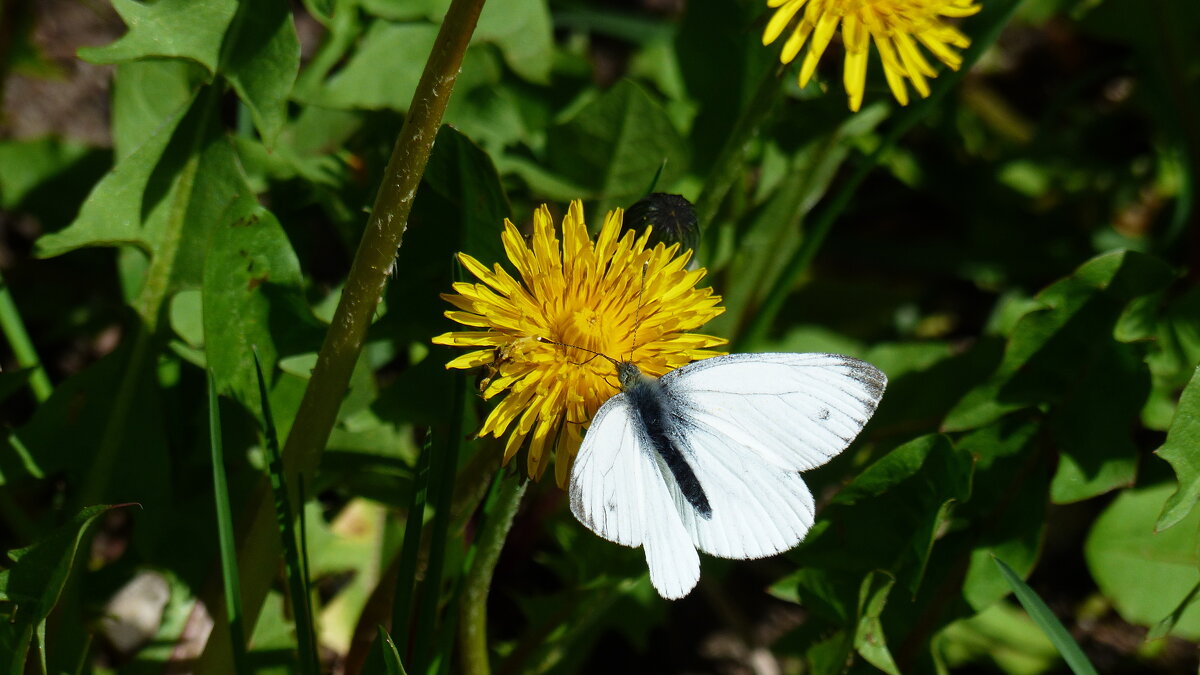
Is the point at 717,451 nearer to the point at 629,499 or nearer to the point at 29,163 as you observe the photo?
the point at 629,499

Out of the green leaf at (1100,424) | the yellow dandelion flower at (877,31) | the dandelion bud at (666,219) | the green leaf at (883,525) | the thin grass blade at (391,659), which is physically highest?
the yellow dandelion flower at (877,31)

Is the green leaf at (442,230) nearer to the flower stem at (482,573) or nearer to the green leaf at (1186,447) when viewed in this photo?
the flower stem at (482,573)

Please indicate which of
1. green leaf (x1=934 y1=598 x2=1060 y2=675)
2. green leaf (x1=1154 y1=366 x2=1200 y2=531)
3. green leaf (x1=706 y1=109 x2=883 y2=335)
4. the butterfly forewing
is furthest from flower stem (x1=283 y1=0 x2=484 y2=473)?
green leaf (x1=934 y1=598 x2=1060 y2=675)

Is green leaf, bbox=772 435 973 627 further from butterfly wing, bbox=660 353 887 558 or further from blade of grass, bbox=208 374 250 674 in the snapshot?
blade of grass, bbox=208 374 250 674

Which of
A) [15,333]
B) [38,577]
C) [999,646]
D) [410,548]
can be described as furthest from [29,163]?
[999,646]

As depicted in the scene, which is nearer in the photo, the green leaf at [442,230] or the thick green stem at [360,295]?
the thick green stem at [360,295]

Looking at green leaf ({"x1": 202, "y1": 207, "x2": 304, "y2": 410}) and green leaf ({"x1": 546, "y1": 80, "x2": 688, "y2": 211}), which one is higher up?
green leaf ({"x1": 546, "y1": 80, "x2": 688, "y2": 211})

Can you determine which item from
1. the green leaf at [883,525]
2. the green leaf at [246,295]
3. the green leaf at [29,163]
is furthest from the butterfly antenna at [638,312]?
the green leaf at [29,163]
